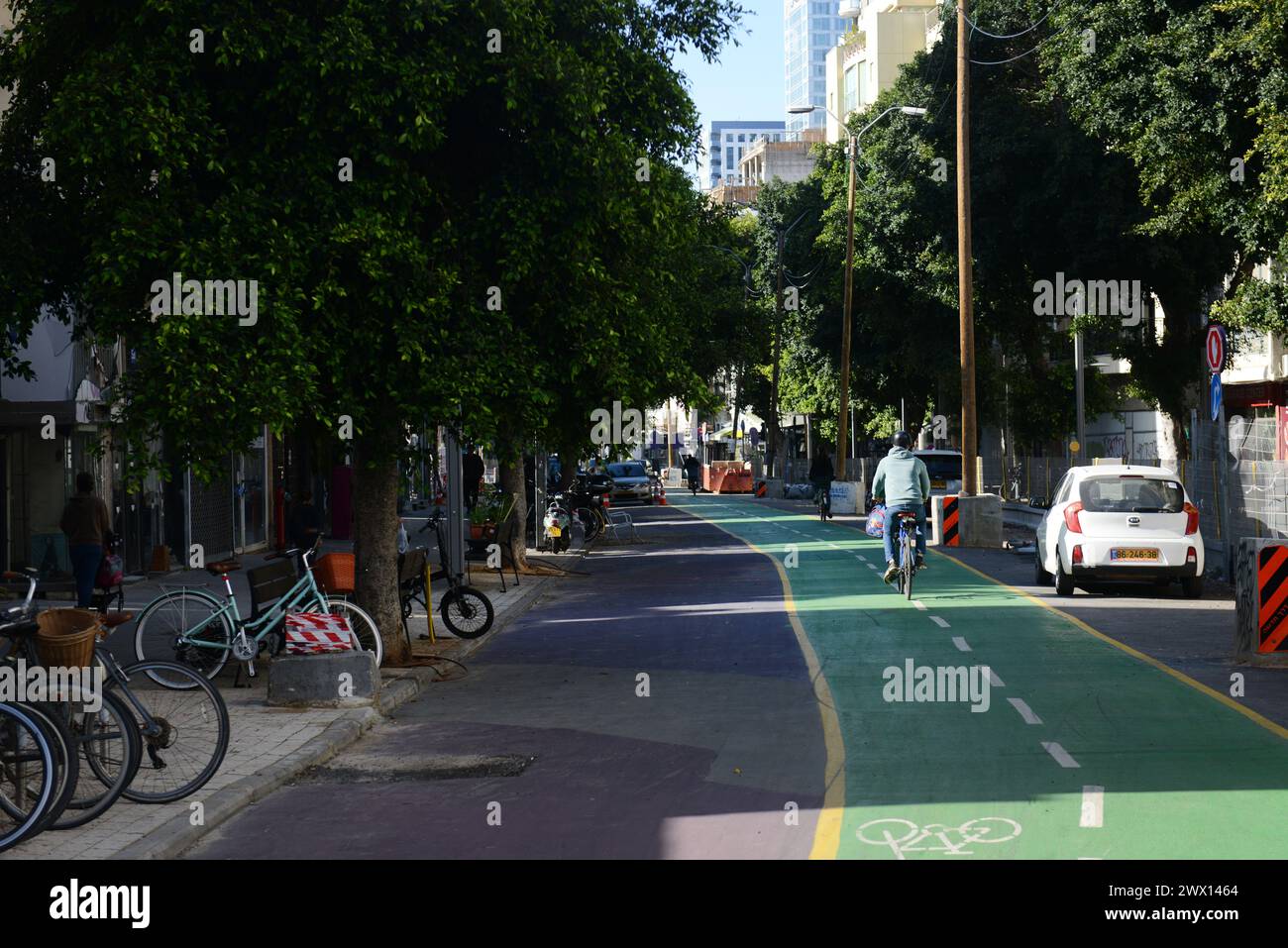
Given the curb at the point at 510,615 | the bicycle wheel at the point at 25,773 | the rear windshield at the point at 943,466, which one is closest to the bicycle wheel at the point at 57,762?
the bicycle wheel at the point at 25,773

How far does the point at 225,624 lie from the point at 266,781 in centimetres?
497

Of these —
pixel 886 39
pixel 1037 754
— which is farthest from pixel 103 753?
pixel 886 39

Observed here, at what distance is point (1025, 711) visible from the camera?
39.1 ft

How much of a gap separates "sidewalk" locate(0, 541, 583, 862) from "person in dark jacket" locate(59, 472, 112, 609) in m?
0.73

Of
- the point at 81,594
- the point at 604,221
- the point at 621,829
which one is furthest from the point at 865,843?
the point at 81,594

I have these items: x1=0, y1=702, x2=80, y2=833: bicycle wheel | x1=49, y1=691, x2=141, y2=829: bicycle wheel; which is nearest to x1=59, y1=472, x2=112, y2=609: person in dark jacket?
x1=49, y1=691, x2=141, y2=829: bicycle wheel

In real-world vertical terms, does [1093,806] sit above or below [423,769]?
above

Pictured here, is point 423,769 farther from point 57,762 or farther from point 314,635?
point 314,635

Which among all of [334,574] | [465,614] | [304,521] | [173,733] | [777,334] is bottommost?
[465,614]

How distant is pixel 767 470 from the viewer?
10112 centimetres

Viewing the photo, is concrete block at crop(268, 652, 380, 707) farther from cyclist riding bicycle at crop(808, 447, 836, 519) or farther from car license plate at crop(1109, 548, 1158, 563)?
cyclist riding bicycle at crop(808, 447, 836, 519)

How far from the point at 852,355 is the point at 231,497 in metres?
33.9

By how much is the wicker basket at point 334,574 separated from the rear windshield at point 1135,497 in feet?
30.4

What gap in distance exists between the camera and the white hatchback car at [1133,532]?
66.3ft
